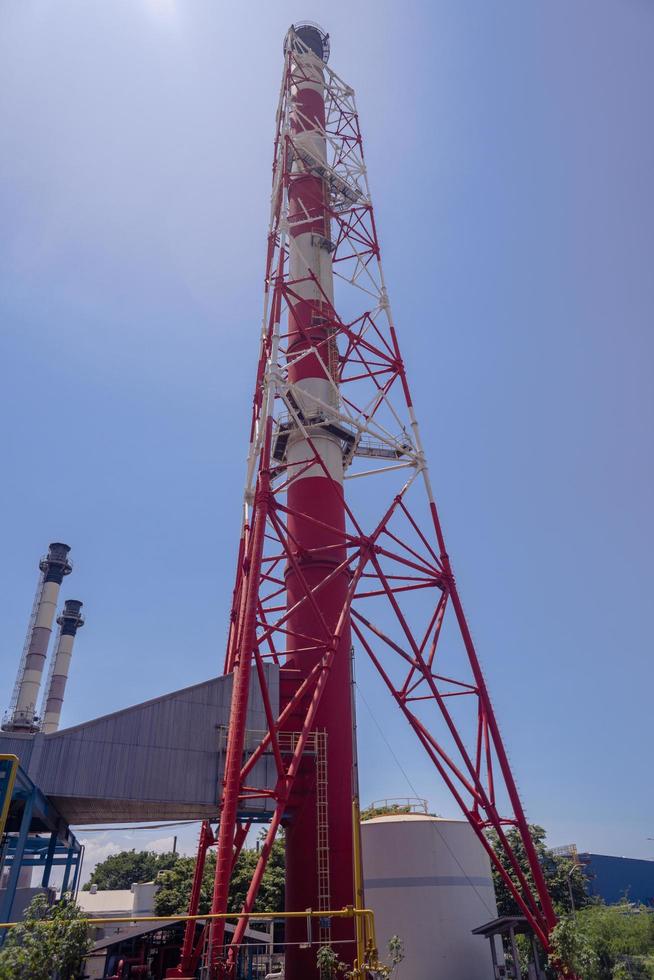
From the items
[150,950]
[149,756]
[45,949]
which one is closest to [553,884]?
[150,950]

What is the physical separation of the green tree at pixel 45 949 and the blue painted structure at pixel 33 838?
5546 millimetres

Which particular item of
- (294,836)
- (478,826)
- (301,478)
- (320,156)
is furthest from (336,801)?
(320,156)

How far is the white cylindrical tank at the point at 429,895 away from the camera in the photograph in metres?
27.9

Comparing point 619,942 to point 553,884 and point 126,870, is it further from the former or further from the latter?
point 126,870

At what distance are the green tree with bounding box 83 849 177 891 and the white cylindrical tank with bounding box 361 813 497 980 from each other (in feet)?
272

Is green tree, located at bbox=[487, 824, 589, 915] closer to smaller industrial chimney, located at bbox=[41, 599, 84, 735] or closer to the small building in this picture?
the small building

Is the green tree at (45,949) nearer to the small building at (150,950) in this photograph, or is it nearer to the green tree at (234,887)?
the small building at (150,950)

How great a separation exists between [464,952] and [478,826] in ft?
33.4

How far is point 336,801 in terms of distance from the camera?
2142 centimetres

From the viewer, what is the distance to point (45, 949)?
36.7ft

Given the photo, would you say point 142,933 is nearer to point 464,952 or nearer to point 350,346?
point 464,952

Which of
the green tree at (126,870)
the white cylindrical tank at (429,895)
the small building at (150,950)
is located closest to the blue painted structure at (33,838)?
the small building at (150,950)

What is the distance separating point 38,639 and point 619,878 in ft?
214

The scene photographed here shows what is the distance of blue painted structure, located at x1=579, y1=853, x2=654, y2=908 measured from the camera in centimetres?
6938
